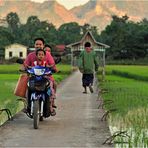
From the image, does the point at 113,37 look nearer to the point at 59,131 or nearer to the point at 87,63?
the point at 87,63

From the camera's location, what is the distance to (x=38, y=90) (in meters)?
8.79

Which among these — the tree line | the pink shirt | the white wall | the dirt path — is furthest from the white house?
the pink shirt

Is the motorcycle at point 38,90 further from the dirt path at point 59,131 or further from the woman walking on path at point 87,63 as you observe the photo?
the woman walking on path at point 87,63

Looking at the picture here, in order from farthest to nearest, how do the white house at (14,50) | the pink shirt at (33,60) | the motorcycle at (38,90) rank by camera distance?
the white house at (14,50) → the pink shirt at (33,60) → the motorcycle at (38,90)

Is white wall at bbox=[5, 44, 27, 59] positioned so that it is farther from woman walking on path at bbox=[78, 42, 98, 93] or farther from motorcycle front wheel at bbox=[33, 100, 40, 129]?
motorcycle front wheel at bbox=[33, 100, 40, 129]

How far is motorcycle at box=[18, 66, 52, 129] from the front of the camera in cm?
877

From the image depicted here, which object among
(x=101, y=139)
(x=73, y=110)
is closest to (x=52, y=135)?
(x=101, y=139)

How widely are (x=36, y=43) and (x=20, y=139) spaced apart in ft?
9.71

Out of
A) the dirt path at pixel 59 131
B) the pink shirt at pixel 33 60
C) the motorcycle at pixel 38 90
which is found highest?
the pink shirt at pixel 33 60

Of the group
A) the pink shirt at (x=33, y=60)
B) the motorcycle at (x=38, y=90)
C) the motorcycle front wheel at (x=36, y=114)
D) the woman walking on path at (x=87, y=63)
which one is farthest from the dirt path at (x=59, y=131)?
the woman walking on path at (x=87, y=63)

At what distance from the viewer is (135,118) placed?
972cm

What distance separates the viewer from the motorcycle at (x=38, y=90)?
8.77 meters

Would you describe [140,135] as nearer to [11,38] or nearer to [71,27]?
[11,38]

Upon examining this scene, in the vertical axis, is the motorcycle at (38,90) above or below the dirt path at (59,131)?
above
